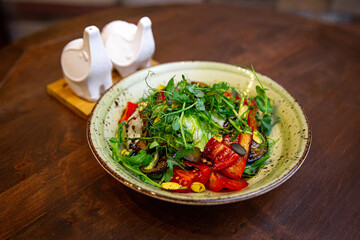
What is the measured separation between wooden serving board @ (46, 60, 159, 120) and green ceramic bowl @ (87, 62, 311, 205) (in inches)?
10.2

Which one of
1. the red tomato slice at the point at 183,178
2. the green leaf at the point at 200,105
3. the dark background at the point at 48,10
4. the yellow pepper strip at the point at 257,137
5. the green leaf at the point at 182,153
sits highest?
the green leaf at the point at 200,105

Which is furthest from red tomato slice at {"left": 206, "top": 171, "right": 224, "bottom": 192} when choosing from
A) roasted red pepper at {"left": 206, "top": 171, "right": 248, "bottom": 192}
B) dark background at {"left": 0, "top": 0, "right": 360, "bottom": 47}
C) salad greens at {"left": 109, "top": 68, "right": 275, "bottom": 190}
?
dark background at {"left": 0, "top": 0, "right": 360, "bottom": 47}

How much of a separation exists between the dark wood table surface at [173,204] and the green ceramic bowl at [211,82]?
0.14 meters

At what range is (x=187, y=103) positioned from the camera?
1.17 meters

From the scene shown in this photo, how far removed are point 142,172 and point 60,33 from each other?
150cm

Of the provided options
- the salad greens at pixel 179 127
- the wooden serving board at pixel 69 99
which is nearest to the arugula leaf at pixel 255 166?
the salad greens at pixel 179 127

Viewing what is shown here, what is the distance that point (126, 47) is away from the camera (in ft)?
5.47

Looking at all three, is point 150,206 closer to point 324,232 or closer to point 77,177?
point 77,177

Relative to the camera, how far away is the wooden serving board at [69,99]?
1492 millimetres

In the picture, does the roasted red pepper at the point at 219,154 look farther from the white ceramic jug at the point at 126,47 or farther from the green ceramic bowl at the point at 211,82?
the white ceramic jug at the point at 126,47

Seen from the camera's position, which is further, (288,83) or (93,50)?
(288,83)

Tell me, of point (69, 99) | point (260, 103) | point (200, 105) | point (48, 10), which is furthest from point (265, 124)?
point (48, 10)

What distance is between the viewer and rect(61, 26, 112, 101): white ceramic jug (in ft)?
4.60

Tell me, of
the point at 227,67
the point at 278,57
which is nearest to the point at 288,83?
the point at 278,57
